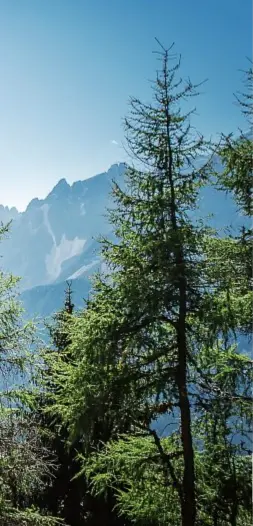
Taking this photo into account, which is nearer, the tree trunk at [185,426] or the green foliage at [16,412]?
the tree trunk at [185,426]

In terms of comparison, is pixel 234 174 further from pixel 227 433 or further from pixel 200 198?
pixel 227 433

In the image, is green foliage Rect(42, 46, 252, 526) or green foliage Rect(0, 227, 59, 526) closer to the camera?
green foliage Rect(42, 46, 252, 526)

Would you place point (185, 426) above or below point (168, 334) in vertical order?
below

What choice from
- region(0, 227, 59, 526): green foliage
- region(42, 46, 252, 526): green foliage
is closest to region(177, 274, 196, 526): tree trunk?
region(42, 46, 252, 526): green foliage

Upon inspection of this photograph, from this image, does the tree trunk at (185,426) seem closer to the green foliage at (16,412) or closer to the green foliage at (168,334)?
the green foliage at (168,334)

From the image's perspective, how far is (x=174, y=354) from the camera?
8672mm

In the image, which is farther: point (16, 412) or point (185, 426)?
point (16, 412)

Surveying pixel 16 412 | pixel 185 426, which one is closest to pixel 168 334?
pixel 185 426

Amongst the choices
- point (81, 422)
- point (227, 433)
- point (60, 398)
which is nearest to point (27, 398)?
point (60, 398)

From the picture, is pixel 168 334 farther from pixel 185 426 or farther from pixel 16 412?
pixel 16 412

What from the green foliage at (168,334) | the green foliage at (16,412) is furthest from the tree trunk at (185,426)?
the green foliage at (16,412)

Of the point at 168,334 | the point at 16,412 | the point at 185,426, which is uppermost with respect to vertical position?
the point at 168,334

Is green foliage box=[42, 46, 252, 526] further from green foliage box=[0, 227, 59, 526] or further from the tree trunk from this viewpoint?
green foliage box=[0, 227, 59, 526]

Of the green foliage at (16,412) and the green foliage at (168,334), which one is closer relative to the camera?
the green foliage at (168,334)
